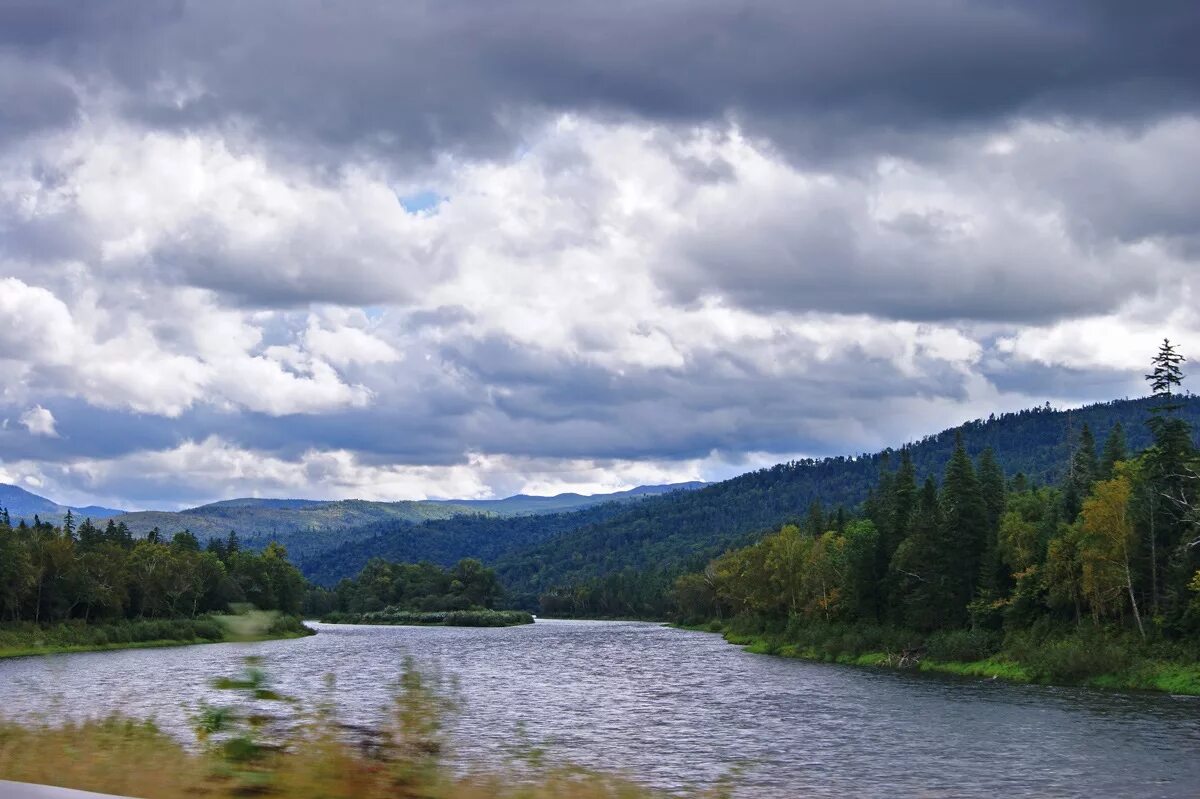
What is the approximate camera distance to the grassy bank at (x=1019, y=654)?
230 feet

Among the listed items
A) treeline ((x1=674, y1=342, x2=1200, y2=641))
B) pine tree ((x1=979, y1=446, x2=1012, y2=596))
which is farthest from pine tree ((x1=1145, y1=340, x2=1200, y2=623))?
pine tree ((x1=979, y1=446, x2=1012, y2=596))

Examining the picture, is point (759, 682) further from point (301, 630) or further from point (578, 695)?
point (301, 630)

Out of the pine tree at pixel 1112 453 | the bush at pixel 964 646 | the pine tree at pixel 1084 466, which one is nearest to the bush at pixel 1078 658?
the bush at pixel 964 646

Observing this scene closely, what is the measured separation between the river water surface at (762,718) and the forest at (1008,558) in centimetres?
1064

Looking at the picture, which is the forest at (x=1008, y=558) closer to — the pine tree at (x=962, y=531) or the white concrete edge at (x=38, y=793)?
the pine tree at (x=962, y=531)

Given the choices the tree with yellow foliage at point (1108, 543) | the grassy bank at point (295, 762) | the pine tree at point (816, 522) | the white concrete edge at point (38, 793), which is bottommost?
the grassy bank at point (295, 762)

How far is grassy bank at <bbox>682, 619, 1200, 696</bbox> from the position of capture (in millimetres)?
70250

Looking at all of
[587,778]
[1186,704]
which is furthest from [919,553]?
[587,778]

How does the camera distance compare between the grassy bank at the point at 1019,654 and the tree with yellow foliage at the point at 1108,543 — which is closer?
the grassy bank at the point at 1019,654

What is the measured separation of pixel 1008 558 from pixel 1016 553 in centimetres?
97

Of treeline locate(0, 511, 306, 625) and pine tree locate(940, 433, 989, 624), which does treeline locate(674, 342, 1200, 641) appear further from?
treeline locate(0, 511, 306, 625)

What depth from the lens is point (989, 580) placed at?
93.6 meters

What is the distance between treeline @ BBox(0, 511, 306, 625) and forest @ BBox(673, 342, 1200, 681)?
5695 centimetres

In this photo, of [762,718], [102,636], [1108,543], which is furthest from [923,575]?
[102,636]
